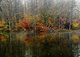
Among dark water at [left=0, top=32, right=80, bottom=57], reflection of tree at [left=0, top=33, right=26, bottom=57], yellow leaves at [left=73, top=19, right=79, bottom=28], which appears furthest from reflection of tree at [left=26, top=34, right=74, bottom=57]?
A: yellow leaves at [left=73, top=19, right=79, bottom=28]

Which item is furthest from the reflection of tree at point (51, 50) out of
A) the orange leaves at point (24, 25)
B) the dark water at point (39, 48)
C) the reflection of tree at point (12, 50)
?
the orange leaves at point (24, 25)

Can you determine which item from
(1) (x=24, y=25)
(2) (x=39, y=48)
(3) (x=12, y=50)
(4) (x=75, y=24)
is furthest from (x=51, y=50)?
(4) (x=75, y=24)

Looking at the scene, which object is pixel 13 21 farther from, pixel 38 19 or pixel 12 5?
pixel 38 19

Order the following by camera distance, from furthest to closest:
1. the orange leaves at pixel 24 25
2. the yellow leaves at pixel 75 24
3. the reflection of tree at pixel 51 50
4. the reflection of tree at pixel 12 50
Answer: the yellow leaves at pixel 75 24
the orange leaves at pixel 24 25
the reflection of tree at pixel 51 50
the reflection of tree at pixel 12 50

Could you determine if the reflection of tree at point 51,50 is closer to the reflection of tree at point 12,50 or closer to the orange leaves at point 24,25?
the reflection of tree at point 12,50

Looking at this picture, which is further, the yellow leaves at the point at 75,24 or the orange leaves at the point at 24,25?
the yellow leaves at the point at 75,24

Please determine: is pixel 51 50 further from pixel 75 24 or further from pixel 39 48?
pixel 75 24

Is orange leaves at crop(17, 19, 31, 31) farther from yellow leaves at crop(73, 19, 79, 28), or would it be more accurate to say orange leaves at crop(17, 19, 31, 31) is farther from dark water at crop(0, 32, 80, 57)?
yellow leaves at crop(73, 19, 79, 28)

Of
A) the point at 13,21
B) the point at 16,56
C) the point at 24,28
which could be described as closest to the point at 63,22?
the point at 24,28

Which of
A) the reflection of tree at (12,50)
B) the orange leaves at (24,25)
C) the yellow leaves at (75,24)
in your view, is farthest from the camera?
the yellow leaves at (75,24)

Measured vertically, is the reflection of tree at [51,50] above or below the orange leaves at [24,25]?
below

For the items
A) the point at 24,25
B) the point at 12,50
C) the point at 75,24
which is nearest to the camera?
the point at 12,50

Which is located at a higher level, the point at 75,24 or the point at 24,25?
the point at 75,24

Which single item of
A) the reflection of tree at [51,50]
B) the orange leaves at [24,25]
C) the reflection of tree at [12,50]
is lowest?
the reflection of tree at [51,50]
